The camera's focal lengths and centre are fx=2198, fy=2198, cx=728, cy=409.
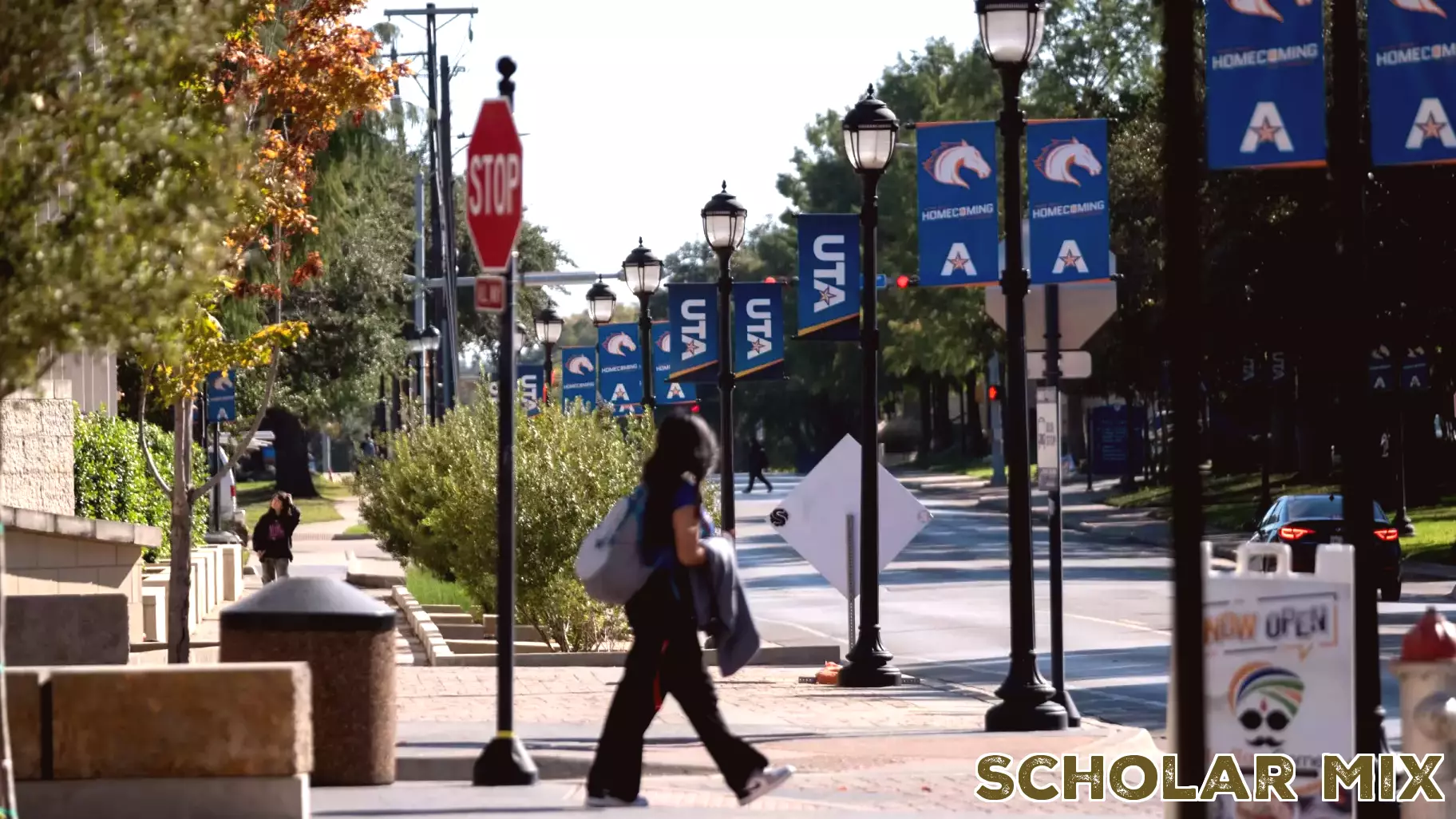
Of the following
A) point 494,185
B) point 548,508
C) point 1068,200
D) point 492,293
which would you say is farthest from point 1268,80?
point 548,508

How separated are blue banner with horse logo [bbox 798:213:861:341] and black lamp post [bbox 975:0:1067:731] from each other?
6.39 meters

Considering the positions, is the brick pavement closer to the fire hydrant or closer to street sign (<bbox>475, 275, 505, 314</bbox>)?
street sign (<bbox>475, 275, 505, 314</bbox>)

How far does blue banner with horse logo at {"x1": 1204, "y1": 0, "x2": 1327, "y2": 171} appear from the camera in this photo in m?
12.5

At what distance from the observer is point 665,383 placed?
1336 inches

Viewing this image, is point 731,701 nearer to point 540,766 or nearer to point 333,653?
point 540,766

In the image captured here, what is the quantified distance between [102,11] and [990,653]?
614 inches

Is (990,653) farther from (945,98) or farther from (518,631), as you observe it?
(945,98)

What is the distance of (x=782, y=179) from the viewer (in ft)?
346

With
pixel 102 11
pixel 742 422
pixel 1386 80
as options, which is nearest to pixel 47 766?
pixel 102 11

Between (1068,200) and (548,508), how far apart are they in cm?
586

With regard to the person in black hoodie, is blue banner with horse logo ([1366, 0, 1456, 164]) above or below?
above

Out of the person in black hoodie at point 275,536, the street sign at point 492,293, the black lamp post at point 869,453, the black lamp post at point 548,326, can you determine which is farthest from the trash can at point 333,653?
the black lamp post at point 548,326

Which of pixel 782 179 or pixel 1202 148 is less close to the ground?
pixel 782 179

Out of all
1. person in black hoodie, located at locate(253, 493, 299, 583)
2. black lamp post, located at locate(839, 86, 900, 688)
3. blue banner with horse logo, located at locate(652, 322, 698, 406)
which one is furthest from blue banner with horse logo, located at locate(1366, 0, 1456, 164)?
person in black hoodie, located at locate(253, 493, 299, 583)
